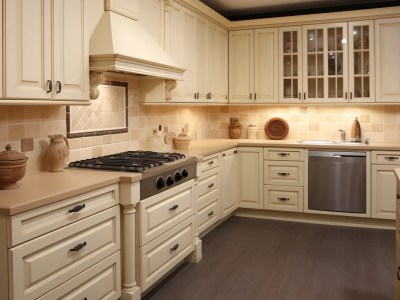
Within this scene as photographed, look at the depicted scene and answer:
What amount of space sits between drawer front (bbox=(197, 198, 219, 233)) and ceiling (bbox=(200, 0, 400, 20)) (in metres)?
2.44

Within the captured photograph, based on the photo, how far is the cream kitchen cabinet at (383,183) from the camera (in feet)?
15.5

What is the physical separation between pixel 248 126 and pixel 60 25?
3.62 metres

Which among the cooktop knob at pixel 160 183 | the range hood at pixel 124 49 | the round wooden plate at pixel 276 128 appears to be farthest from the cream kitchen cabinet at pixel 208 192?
the round wooden plate at pixel 276 128

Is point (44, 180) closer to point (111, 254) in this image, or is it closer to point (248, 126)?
point (111, 254)

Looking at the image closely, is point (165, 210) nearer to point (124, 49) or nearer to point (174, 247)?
point (174, 247)

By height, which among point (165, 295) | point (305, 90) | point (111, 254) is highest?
point (305, 90)

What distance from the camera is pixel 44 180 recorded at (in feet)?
8.34

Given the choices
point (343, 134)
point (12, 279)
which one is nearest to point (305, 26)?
point (343, 134)

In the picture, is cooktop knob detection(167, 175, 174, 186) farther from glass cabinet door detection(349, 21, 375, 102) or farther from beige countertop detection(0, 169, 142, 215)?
glass cabinet door detection(349, 21, 375, 102)

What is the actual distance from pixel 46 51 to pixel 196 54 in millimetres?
2391

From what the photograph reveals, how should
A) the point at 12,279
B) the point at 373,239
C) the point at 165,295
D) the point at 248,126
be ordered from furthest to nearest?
1. the point at 248,126
2. the point at 373,239
3. the point at 165,295
4. the point at 12,279

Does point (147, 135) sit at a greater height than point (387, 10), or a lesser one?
lesser

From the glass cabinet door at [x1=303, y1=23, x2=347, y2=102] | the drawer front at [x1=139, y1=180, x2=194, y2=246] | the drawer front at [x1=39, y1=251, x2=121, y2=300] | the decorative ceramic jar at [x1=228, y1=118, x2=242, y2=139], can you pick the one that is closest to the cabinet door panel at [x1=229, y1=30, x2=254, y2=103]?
the decorative ceramic jar at [x1=228, y1=118, x2=242, y2=139]

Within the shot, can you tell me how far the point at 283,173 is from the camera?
5121 millimetres
